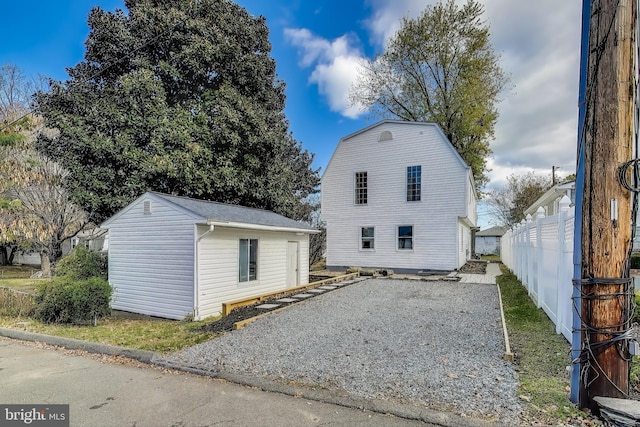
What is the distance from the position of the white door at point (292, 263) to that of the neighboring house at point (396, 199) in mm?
5998

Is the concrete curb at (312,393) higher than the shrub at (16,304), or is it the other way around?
the concrete curb at (312,393)

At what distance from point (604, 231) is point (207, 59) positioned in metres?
15.6

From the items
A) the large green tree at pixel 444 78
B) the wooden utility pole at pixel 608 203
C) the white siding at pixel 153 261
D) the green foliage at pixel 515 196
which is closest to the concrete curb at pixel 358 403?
the wooden utility pole at pixel 608 203

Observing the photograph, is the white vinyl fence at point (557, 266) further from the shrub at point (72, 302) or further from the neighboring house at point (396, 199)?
the shrub at point (72, 302)

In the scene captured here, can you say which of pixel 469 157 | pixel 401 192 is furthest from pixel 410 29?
pixel 401 192

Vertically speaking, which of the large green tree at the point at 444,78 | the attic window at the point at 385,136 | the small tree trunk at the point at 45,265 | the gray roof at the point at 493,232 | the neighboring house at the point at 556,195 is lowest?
the small tree trunk at the point at 45,265

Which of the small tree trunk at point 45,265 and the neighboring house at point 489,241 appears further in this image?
the neighboring house at point 489,241

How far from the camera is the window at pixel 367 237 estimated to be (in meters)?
18.3

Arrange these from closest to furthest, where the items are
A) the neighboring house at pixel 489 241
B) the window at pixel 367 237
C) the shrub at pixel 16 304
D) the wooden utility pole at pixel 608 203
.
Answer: the wooden utility pole at pixel 608 203 → the shrub at pixel 16 304 → the window at pixel 367 237 → the neighboring house at pixel 489 241

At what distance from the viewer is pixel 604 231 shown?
3105 millimetres

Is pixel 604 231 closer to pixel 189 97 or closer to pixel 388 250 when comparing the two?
pixel 388 250

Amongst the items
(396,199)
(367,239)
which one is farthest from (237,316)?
(396,199)

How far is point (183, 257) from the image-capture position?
8844 millimetres

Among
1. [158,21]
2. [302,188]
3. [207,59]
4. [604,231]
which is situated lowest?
[604,231]
